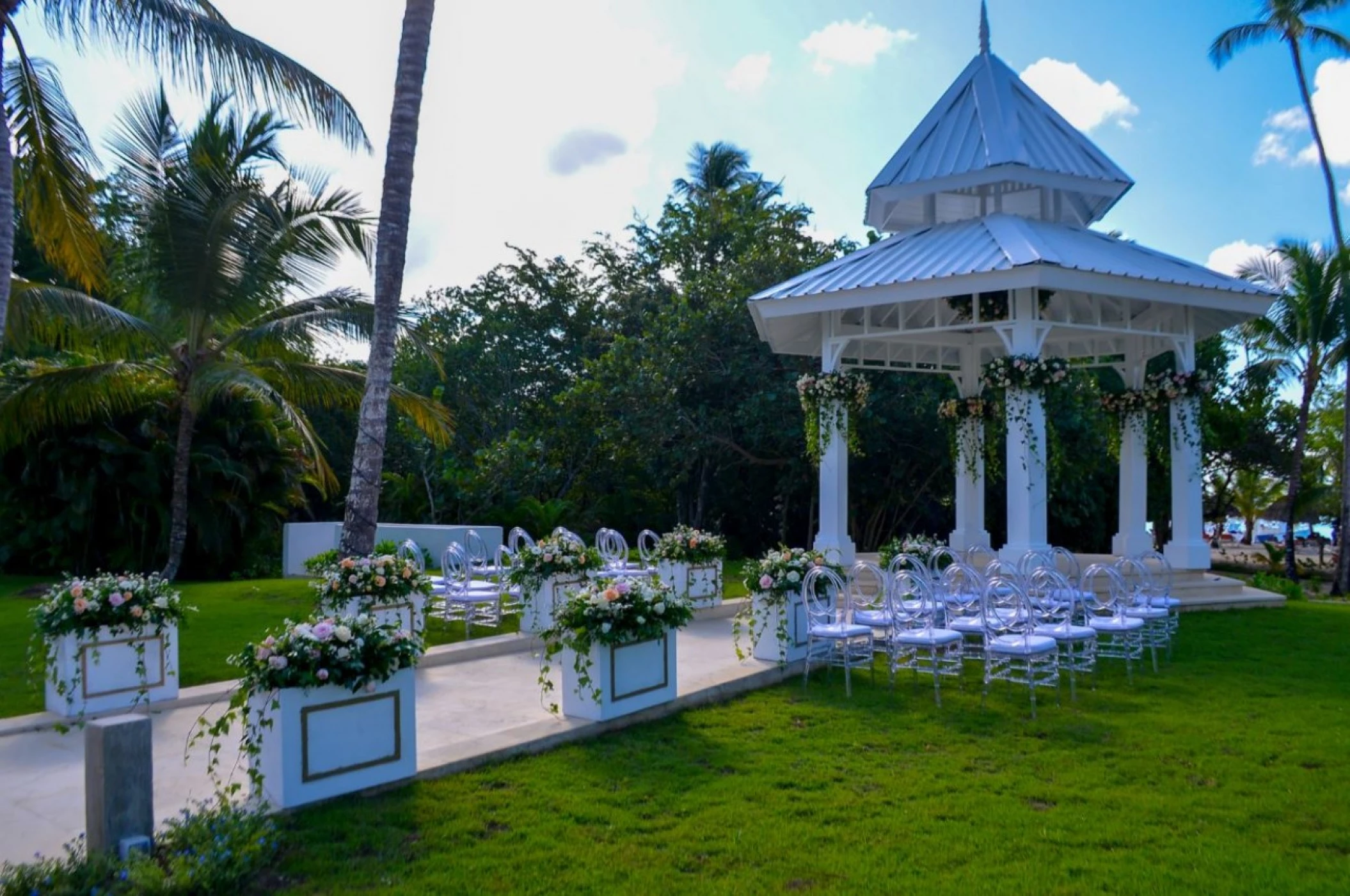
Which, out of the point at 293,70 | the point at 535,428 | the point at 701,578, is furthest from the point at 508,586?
the point at 535,428

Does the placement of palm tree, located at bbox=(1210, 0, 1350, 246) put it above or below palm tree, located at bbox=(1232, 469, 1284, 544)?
above

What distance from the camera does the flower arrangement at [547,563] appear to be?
10.7 metres

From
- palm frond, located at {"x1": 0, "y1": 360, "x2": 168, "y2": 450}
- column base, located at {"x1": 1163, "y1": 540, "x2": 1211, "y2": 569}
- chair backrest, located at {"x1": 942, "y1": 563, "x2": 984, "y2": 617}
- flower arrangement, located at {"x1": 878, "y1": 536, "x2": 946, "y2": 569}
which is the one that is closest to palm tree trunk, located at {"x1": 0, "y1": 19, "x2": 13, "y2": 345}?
palm frond, located at {"x1": 0, "y1": 360, "x2": 168, "y2": 450}

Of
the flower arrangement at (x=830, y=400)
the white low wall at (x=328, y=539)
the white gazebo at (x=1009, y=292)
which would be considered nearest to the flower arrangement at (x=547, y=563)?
the white gazebo at (x=1009, y=292)

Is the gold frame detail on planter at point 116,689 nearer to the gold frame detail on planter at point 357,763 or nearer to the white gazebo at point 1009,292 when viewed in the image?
the gold frame detail on planter at point 357,763

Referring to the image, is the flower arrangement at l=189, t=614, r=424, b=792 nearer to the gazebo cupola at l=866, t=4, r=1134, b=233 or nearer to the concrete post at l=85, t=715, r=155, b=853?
the concrete post at l=85, t=715, r=155, b=853

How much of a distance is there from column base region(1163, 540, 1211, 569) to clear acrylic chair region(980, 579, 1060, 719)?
482 centimetres

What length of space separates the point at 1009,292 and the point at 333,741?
9.81m

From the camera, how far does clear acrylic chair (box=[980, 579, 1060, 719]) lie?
304 inches

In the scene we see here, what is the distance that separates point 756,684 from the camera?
335 inches

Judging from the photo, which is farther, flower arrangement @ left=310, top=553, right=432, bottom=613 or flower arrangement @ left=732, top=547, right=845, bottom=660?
flower arrangement @ left=310, top=553, right=432, bottom=613

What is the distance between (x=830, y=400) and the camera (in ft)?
44.5

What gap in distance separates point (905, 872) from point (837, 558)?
8635 millimetres

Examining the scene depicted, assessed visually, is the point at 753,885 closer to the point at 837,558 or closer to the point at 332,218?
the point at 837,558
